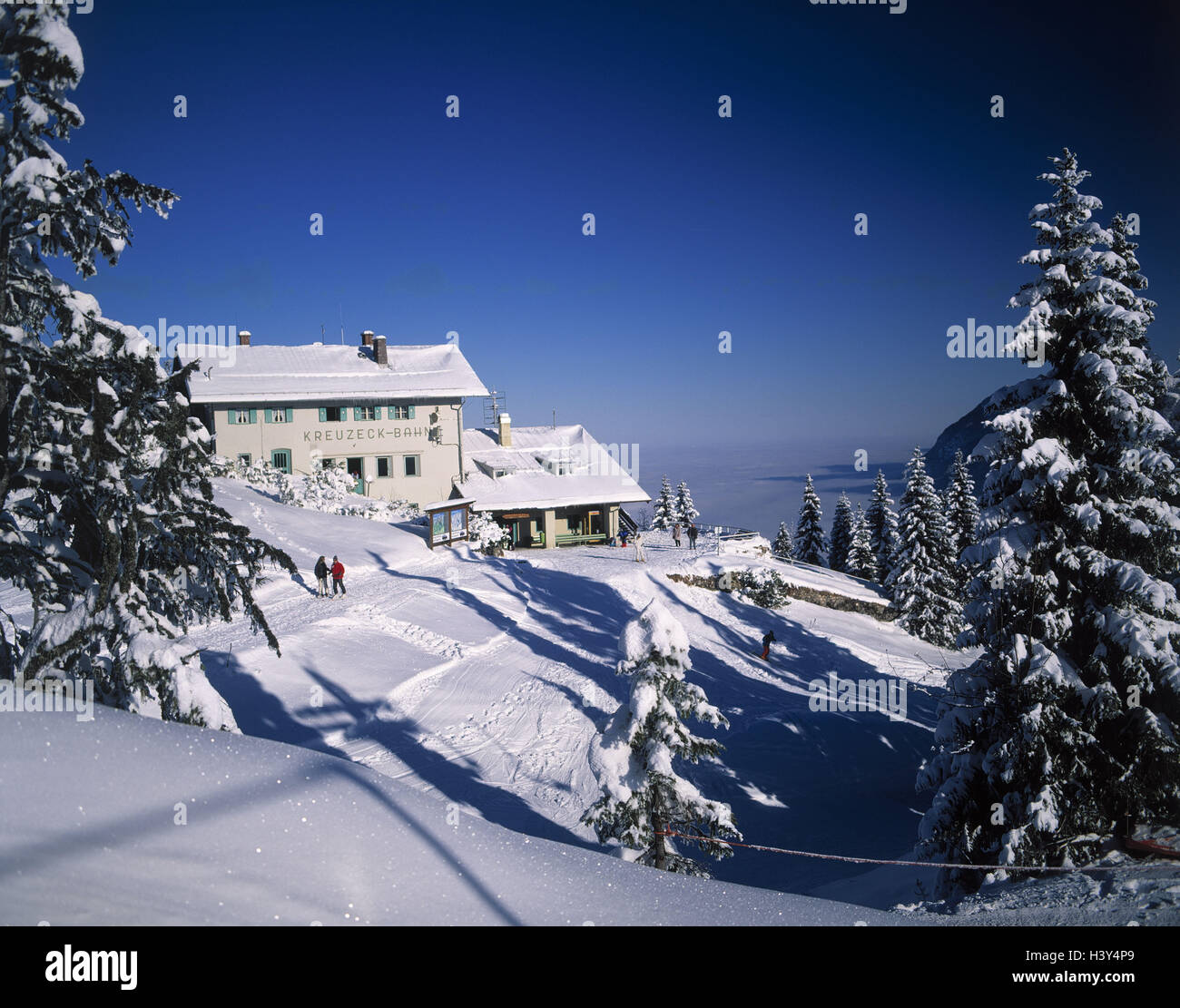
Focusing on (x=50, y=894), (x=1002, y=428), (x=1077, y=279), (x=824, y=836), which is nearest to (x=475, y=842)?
(x=50, y=894)

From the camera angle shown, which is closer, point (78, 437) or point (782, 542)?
point (78, 437)

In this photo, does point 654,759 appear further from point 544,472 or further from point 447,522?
point 544,472

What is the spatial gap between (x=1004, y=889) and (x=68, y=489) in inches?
387

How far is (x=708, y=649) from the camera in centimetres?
2414

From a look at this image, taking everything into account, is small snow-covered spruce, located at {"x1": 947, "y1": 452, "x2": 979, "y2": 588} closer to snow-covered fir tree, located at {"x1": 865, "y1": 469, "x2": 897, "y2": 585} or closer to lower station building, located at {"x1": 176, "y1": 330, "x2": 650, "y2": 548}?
snow-covered fir tree, located at {"x1": 865, "y1": 469, "x2": 897, "y2": 585}

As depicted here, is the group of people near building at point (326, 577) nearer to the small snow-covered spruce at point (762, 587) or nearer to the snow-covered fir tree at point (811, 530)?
the small snow-covered spruce at point (762, 587)

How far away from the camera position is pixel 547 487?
128 feet

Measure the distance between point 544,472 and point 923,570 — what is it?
22.6m

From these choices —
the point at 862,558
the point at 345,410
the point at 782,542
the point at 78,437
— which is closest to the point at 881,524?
the point at 862,558

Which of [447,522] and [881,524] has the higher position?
[447,522]

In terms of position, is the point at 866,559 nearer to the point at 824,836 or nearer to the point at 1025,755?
the point at 824,836

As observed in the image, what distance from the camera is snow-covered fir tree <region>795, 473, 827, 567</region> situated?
53625 millimetres

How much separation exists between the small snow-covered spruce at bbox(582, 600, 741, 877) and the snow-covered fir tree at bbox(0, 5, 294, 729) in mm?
5173

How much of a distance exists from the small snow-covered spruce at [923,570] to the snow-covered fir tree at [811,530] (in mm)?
16514
